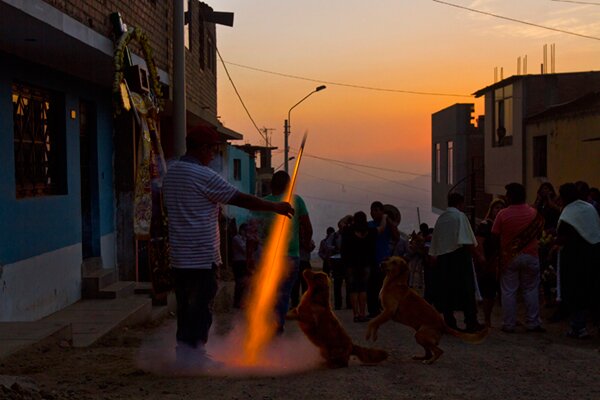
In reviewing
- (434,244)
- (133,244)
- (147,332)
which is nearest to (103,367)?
(147,332)

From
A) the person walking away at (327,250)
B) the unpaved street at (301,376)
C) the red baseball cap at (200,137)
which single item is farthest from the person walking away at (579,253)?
the person walking away at (327,250)

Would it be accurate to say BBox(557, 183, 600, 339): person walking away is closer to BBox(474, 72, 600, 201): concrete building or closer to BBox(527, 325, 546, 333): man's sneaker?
BBox(527, 325, 546, 333): man's sneaker

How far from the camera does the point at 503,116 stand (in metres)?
30.3

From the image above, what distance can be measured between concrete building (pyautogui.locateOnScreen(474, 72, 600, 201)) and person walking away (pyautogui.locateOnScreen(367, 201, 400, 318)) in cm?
1815

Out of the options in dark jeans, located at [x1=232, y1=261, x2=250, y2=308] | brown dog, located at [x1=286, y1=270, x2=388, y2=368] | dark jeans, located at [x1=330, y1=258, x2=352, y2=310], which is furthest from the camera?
dark jeans, located at [x1=330, y1=258, x2=352, y2=310]

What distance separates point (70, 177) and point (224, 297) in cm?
429

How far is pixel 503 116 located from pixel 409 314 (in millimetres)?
25122

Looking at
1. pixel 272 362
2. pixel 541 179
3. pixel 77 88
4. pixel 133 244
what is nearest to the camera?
pixel 272 362

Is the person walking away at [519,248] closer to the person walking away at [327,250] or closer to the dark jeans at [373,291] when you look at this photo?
the dark jeans at [373,291]

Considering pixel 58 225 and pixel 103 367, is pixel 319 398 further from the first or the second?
pixel 58 225

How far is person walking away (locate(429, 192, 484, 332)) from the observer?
8.24 meters

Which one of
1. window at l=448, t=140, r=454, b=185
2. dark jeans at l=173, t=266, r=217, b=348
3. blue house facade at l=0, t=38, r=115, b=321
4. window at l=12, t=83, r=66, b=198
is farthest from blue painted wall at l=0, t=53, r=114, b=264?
window at l=448, t=140, r=454, b=185

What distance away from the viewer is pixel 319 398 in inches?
194

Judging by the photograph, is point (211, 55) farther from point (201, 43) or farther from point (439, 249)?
point (439, 249)
